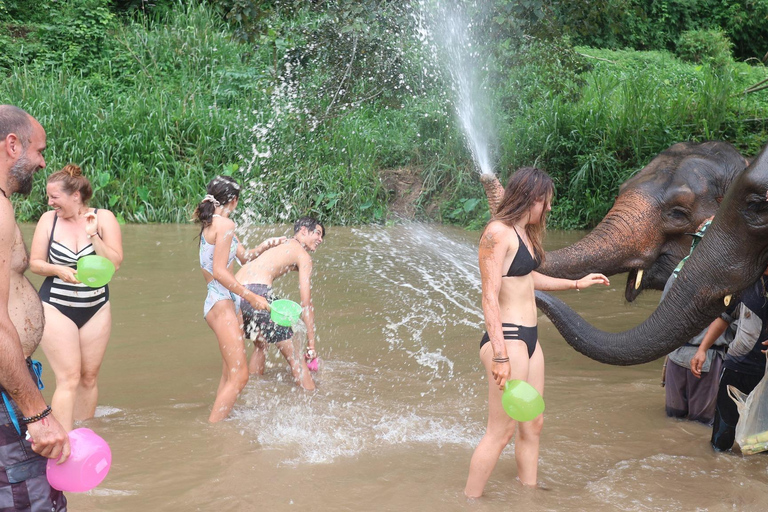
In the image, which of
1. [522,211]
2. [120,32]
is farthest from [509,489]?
[120,32]

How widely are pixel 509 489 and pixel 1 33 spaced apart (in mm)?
16867

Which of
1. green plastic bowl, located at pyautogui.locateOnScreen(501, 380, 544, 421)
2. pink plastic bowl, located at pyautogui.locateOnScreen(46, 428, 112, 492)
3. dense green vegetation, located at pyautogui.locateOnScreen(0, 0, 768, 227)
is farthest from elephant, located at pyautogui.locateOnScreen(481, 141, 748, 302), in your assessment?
pink plastic bowl, located at pyautogui.locateOnScreen(46, 428, 112, 492)

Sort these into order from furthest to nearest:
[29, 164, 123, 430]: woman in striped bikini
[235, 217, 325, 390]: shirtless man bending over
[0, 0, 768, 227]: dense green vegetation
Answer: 1. [0, 0, 768, 227]: dense green vegetation
2. [235, 217, 325, 390]: shirtless man bending over
3. [29, 164, 123, 430]: woman in striped bikini

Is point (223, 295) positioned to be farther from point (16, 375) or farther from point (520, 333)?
point (16, 375)

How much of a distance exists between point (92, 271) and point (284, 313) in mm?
1087

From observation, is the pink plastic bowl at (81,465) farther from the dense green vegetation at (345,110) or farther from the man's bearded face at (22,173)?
the dense green vegetation at (345,110)

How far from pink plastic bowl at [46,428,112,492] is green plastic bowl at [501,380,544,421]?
153 centimetres

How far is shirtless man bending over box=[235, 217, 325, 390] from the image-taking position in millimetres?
5414

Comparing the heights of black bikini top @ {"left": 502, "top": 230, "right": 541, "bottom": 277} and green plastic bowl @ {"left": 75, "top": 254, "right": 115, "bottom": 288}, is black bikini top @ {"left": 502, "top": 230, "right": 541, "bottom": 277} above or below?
above

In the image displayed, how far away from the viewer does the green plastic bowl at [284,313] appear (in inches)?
184

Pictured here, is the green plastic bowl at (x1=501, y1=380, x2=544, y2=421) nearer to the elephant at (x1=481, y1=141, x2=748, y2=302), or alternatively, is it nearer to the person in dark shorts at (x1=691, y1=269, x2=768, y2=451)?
the person in dark shorts at (x1=691, y1=269, x2=768, y2=451)

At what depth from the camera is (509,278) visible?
3629 mm

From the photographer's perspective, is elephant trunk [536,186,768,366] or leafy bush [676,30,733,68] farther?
leafy bush [676,30,733,68]

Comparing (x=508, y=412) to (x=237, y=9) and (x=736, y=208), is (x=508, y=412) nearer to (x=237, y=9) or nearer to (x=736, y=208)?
(x=736, y=208)
